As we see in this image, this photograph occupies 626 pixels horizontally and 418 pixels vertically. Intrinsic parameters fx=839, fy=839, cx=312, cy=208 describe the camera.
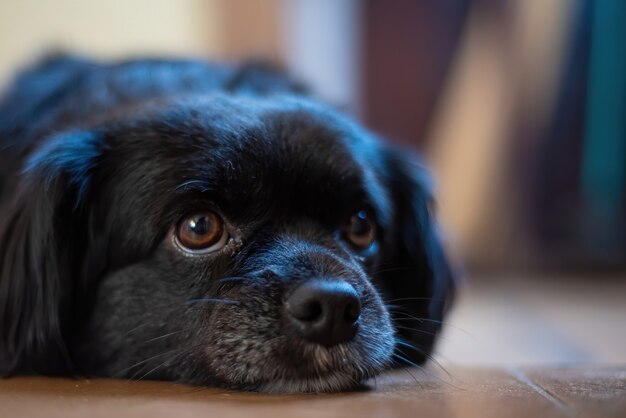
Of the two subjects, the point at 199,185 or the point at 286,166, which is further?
the point at 286,166

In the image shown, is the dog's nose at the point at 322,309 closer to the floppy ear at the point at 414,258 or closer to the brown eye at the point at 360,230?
the brown eye at the point at 360,230

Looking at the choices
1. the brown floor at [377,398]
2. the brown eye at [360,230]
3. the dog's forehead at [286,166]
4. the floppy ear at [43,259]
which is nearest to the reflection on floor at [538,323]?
the brown eye at [360,230]

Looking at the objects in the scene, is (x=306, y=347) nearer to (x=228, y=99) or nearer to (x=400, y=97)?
(x=228, y=99)

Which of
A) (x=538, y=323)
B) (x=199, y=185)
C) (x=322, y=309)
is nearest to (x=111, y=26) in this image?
(x=538, y=323)

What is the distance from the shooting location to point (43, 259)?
2100 mm

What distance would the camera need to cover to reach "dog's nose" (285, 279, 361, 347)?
5.82ft

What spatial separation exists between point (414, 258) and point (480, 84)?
11.8 feet

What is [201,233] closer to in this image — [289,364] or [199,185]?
[199,185]

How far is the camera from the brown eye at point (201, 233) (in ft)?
6.68

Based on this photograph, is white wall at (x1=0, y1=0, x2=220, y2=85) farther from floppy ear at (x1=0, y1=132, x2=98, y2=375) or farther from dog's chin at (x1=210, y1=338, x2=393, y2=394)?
dog's chin at (x1=210, y1=338, x2=393, y2=394)

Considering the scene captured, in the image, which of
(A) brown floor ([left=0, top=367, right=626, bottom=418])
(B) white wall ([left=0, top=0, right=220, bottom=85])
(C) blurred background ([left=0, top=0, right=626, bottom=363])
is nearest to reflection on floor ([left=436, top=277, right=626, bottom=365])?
(C) blurred background ([left=0, top=0, right=626, bottom=363])

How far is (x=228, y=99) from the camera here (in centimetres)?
238

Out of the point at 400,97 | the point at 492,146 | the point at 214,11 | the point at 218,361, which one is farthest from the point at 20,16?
the point at 218,361

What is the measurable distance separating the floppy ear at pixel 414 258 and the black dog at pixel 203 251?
0.21 feet
